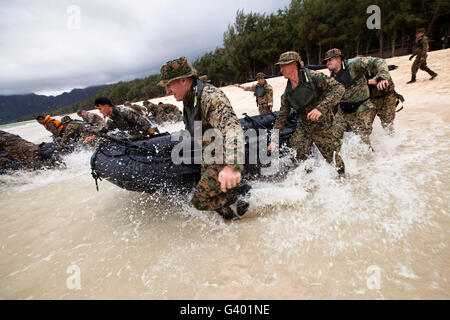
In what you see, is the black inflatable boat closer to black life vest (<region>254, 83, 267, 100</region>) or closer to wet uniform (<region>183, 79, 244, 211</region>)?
wet uniform (<region>183, 79, 244, 211</region>)

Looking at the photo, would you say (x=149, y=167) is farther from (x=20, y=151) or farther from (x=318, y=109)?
(x=20, y=151)

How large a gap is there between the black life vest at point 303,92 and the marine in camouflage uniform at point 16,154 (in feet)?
22.2

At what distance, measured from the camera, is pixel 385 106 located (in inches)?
156

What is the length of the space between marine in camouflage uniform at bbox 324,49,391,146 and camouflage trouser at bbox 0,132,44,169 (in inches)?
291

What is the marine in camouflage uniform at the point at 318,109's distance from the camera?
2.63 meters

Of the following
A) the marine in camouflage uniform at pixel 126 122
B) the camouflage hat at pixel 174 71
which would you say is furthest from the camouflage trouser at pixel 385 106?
the marine in camouflage uniform at pixel 126 122

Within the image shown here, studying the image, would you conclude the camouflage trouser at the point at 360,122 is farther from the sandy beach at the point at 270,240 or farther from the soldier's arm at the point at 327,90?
the soldier's arm at the point at 327,90

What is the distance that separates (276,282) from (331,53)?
11.6ft

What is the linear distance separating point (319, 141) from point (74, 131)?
6.75m

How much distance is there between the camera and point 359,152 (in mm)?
4102

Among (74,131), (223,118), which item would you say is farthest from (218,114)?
(74,131)

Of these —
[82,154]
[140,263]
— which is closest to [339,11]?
[82,154]

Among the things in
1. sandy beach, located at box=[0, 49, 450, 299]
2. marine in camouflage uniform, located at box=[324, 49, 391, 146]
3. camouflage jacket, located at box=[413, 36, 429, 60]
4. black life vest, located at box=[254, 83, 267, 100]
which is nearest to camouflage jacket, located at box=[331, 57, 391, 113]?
marine in camouflage uniform, located at box=[324, 49, 391, 146]
